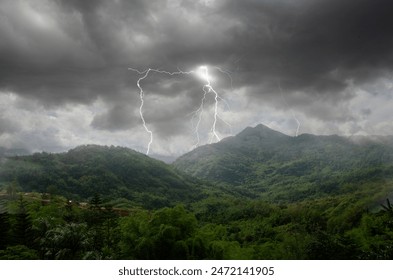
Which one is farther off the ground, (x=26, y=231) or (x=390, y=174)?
(x=390, y=174)

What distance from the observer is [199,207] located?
589 feet

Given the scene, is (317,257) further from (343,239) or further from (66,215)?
(66,215)

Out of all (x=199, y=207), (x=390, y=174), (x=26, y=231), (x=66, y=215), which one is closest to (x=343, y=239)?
(x=26, y=231)

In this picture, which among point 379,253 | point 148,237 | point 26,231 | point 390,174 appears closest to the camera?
point 379,253
